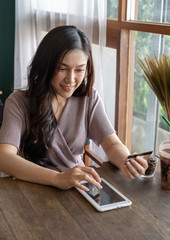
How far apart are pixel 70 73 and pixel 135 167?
50 centimetres

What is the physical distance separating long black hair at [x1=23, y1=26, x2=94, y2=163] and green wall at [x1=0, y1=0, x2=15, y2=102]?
218 cm

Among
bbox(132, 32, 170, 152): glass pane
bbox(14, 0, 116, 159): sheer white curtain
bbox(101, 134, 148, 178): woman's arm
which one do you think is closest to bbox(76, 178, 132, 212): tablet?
bbox(101, 134, 148, 178): woman's arm

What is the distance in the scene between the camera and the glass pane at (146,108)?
219cm

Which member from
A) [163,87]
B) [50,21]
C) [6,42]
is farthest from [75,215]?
[6,42]

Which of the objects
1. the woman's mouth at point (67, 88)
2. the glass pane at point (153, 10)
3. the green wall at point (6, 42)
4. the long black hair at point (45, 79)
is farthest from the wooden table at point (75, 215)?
the green wall at point (6, 42)

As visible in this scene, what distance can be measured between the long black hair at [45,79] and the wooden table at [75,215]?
0.32 metres

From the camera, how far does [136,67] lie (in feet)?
7.75

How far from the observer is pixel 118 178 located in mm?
1428

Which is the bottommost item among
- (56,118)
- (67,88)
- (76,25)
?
(56,118)

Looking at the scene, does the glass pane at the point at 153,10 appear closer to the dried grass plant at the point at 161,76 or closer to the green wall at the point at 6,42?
the dried grass plant at the point at 161,76

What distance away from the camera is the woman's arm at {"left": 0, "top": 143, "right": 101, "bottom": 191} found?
4.24 feet

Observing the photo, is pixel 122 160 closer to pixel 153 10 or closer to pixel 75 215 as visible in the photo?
pixel 75 215

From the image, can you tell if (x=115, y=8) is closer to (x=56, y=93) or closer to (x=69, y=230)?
(x=56, y=93)

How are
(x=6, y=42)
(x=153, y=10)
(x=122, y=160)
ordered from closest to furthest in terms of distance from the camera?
1. (x=122, y=160)
2. (x=153, y=10)
3. (x=6, y=42)
